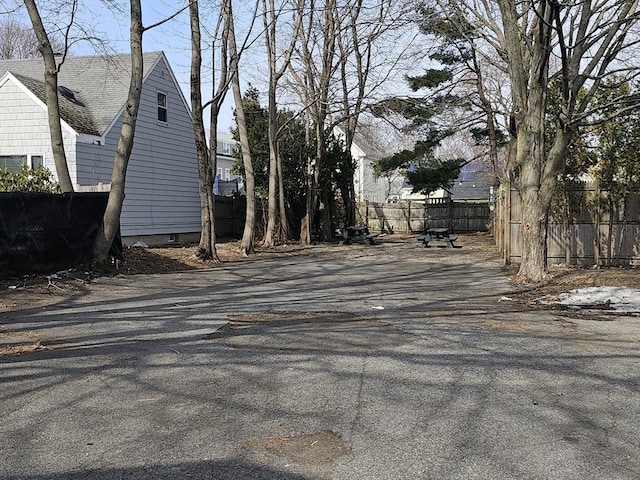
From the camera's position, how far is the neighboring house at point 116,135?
1770 cm

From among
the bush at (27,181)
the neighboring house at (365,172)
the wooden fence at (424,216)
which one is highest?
the neighboring house at (365,172)

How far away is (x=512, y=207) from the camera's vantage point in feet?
51.2

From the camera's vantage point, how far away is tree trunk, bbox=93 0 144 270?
12820 millimetres

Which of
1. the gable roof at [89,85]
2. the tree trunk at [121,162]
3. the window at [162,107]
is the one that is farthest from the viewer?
the window at [162,107]

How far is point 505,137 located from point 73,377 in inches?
1034

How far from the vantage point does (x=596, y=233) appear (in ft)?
48.1

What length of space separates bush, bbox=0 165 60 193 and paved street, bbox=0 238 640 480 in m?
6.65

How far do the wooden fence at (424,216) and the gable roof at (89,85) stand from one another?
18.0m

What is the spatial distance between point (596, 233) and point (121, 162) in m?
11.3

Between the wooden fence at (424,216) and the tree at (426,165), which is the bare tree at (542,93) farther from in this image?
the wooden fence at (424,216)

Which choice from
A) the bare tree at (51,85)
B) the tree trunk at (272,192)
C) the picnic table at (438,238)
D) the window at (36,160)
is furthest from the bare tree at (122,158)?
the picnic table at (438,238)

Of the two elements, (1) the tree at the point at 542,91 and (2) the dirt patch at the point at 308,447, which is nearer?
(2) the dirt patch at the point at 308,447

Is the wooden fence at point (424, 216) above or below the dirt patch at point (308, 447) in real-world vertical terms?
above

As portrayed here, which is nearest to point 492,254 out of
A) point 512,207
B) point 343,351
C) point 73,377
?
point 512,207
